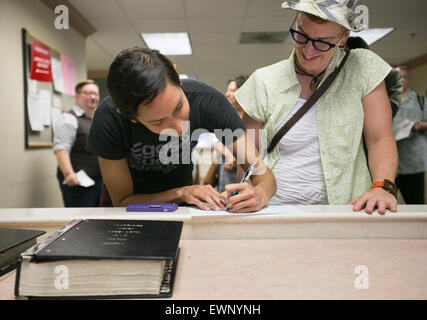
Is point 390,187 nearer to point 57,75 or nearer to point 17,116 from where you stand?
point 17,116

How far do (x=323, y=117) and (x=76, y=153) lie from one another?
2.27 metres

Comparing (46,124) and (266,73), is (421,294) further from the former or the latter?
(46,124)

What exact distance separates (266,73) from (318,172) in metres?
0.41

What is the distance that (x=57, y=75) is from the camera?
3.43m

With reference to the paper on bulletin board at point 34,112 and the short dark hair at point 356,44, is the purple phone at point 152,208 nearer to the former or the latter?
the short dark hair at point 356,44

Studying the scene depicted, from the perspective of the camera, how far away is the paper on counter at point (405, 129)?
10.1 feet

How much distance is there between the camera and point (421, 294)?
1.65 ft

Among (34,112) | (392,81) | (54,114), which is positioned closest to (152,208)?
(392,81)

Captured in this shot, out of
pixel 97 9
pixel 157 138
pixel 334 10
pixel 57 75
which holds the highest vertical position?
pixel 97 9

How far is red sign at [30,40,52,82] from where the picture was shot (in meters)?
2.90

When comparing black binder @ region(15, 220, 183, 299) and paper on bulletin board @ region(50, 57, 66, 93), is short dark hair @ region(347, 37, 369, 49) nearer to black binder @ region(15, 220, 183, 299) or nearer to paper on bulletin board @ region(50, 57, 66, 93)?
black binder @ region(15, 220, 183, 299)

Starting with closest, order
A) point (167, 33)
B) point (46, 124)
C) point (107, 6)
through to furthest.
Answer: point (46, 124) < point (107, 6) < point (167, 33)
